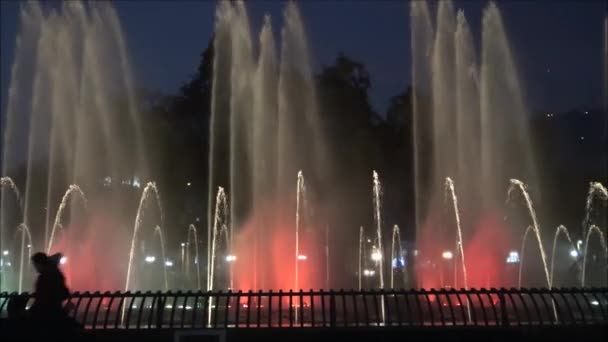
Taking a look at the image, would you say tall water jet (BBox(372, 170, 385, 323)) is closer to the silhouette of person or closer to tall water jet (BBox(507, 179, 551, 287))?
tall water jet (BBox(507, 179, 551, 287))

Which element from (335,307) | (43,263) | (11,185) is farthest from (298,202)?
(43,263)

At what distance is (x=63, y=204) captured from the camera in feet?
99.3

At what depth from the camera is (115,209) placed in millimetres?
31141

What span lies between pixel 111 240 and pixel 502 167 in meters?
18.4

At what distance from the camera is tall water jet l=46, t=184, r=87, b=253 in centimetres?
2858

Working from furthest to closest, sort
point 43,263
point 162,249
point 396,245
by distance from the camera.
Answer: point 396,245
point 162,249
point 43,263

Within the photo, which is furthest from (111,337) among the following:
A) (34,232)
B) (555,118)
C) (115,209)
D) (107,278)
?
(555,118)

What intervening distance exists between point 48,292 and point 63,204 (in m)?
23.9

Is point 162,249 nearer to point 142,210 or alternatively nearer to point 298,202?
point 142,210

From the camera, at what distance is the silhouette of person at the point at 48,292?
304 inches

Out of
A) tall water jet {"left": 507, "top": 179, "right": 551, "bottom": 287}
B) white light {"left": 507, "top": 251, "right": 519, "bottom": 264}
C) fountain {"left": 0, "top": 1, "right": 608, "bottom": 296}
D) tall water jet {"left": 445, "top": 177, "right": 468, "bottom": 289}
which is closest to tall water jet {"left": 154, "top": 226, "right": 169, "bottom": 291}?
fountain {"left": 0, "top": 1, "right": 608, "bottom": 296}

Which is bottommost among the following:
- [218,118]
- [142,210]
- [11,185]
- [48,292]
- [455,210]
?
[48,292]

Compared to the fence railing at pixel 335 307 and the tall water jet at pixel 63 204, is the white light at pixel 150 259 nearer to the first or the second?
the tall water jet at pixel 63 204

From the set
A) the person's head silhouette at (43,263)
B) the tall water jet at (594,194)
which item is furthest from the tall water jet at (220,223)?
the person's head silhouette at (43,263)
